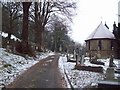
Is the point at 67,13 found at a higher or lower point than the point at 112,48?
higher

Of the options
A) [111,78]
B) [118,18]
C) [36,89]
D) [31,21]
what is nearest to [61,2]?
[31,21]

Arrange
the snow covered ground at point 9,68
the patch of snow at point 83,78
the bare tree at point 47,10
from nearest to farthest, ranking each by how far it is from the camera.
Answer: the patch of snow at point 83,78 < the snow covered ground at point 9,68 < the bare tree at point 47,10

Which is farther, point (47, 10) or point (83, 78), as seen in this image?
point (47, 10)

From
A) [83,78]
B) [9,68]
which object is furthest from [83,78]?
[9,68]

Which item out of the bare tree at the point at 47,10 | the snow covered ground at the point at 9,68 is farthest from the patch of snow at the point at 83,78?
the bare tree at the point at 47,10

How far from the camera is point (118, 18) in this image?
2116 inches

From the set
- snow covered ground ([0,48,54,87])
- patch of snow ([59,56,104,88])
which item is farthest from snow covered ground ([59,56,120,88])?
snow covered ground ([0,48,54,87])

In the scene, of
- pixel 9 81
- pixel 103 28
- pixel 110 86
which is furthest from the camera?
pixel 103 28

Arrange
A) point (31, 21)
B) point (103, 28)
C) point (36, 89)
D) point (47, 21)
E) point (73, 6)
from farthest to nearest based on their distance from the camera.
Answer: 1. point (103, 28)
2. point (47, 21)
3. point (31, 21)
4. point (73, 6)
5. point (36, 89)

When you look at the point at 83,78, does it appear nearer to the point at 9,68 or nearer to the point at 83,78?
the point at 83,78

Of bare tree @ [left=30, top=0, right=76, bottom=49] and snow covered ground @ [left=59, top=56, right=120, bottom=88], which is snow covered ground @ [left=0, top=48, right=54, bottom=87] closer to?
snow covered ground @ [left=59, top=56, right=120, bottom=88]

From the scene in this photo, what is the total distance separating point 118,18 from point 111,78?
41649mm

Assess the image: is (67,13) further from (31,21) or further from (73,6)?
(31,21)

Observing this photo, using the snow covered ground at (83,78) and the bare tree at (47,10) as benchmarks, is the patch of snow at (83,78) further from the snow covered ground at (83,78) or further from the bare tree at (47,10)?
the bare tree at (47,10)
